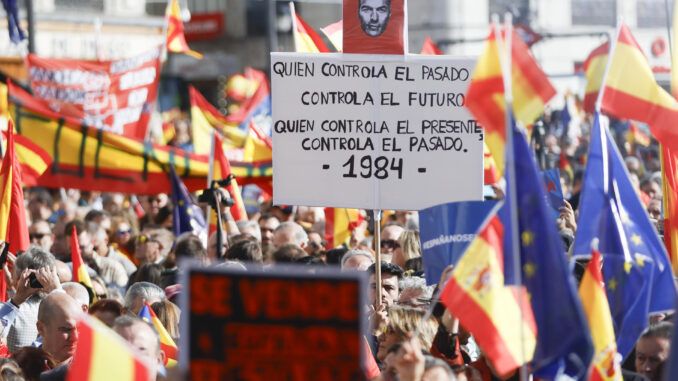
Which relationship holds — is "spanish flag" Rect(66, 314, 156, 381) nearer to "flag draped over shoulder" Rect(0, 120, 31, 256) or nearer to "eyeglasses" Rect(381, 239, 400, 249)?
"flag draped over shoulder" Rect(0, 120, 31, 256)

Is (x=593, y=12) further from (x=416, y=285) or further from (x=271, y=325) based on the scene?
(x=271, y=325)

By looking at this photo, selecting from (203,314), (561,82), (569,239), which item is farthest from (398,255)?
(561,82)

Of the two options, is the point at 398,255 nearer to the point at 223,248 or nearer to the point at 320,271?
the point at 223,248

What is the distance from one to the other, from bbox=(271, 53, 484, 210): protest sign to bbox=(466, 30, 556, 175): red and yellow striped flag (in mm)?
2187

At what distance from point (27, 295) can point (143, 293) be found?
73 centimetres

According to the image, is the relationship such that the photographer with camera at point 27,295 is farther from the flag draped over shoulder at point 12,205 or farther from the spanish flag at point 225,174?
the spanish flag at point 225,174

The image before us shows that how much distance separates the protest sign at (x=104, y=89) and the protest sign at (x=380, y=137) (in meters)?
6.57

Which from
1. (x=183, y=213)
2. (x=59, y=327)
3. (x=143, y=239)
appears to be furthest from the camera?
(x=183, y=213)

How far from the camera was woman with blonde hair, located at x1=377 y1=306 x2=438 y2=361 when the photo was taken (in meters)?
5.61

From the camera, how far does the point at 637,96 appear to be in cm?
602

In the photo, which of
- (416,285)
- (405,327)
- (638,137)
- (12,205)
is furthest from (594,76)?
(405,327)

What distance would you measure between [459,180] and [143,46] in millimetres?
30178

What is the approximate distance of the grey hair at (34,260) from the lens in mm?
7031

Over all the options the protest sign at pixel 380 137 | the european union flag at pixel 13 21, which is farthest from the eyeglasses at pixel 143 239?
the european union flag at pixel 13 21
